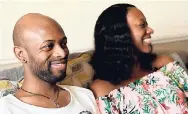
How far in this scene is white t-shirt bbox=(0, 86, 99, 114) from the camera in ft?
3.40

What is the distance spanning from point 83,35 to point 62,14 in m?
0.19

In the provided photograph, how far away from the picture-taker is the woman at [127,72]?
1459 millimetres

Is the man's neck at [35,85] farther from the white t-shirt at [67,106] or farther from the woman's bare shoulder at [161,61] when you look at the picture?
the woman's bare shoulder at [161,61]

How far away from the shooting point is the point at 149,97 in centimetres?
150

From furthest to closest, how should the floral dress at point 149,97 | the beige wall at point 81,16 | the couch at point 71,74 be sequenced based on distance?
the beige wall at point 81,16 < the floral dress at point 149,97 < the couch at point 71,74

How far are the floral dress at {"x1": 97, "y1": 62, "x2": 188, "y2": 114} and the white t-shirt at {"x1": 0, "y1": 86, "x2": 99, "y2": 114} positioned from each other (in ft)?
0.40

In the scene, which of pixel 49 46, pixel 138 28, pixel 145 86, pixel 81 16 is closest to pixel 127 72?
pixel 145 86

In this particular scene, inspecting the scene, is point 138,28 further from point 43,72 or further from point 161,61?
point 43,72

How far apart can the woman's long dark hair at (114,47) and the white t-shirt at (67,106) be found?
0.24m

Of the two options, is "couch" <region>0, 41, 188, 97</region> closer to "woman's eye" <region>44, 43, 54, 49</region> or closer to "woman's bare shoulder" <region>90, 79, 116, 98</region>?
"woman's bare shoulder" <region>90, 79, 116, 98</region>

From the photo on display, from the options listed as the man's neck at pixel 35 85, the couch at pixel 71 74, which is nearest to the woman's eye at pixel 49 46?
the man's neck at pixel 35 85

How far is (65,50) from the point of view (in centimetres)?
109

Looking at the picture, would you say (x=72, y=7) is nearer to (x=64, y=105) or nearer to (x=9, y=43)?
(x=9, y=43)

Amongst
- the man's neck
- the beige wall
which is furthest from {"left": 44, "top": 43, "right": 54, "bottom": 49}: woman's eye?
the beige wall
